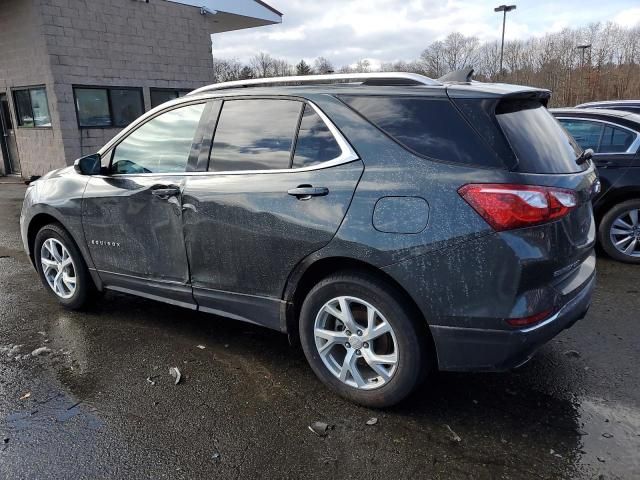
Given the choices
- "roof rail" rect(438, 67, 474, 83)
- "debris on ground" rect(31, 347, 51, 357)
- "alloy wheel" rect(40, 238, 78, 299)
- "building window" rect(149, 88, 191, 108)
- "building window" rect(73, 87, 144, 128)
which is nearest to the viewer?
"roof rail" rect(438, 67, 474, 83)

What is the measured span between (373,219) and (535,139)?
0.97 metres

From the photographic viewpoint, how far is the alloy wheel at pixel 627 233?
569cm

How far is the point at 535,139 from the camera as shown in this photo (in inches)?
108

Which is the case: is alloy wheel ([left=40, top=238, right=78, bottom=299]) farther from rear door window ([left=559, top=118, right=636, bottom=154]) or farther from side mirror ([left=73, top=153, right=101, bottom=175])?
rear door window ([left=559, top=118, right=636, bottom=154])

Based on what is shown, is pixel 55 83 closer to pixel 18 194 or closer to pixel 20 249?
pixel 18 194

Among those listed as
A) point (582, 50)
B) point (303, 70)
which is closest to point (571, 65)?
point (582, 50)

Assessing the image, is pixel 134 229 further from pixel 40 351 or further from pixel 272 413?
pixel 272 413

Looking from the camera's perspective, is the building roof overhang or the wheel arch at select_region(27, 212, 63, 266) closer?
the wheel arch at select_region(27, 212, 63, 266)

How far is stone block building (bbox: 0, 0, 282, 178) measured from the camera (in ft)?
40.0

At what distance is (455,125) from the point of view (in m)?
2.67

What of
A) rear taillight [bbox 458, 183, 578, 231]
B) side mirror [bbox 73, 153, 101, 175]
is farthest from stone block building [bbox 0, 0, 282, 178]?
rear taillight [bbox 458, 183, 578, 231]

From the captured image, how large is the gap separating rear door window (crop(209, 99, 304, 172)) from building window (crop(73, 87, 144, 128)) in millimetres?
10981

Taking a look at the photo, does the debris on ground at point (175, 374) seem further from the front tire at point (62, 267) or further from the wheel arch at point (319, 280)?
the front tire at point (62, 267)

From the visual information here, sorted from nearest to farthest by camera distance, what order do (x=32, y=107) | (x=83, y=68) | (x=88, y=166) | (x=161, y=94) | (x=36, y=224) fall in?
(x=88, y=166), (x=36, y=224), (x=83, y=68), (x=32, y=107), (x=161, y=94)
